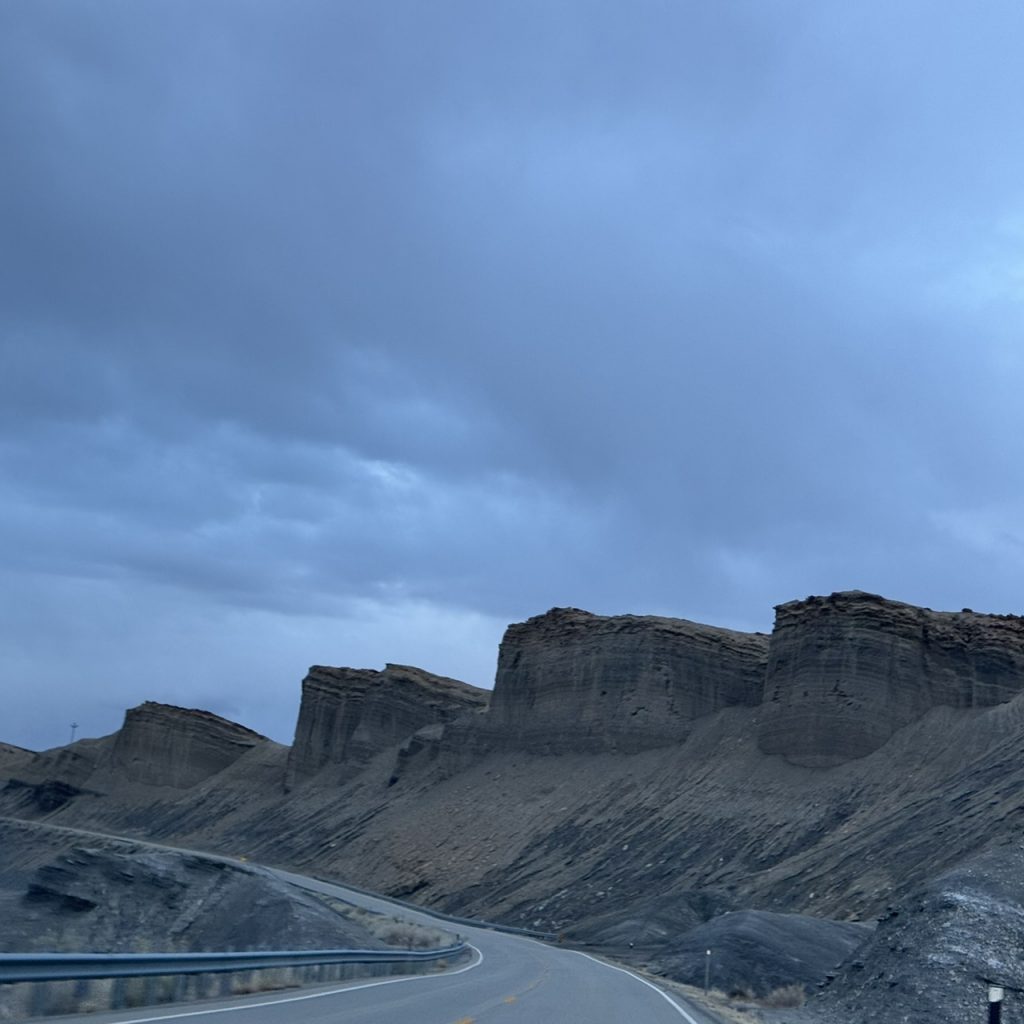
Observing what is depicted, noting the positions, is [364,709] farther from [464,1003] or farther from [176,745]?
[464,1003]

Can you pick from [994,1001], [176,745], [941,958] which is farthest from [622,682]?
[994,1001]

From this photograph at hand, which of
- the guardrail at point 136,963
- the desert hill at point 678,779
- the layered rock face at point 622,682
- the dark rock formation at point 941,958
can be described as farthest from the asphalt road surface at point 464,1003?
the layered rock face at point 622,682

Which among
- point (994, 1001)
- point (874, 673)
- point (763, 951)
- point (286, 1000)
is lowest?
point (286, 1000)

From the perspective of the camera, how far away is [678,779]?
72.1 meters

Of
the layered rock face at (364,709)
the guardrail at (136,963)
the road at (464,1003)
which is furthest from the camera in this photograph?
the layered rock face at (364,709)

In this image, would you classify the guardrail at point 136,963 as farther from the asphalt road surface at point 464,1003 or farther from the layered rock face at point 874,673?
the layered rock face at point 874,673

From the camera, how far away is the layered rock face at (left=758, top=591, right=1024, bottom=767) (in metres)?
66.3

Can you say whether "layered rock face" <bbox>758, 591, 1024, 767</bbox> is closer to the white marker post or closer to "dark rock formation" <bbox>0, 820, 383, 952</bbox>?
"dark rock formation" <bbox>0, 820, 383, 952</bbox>

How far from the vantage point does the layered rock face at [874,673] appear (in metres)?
66.3

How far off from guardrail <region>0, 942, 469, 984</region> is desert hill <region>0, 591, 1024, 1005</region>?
1694 centimetres

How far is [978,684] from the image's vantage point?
66.6 metres

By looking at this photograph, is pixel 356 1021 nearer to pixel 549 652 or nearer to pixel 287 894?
pixel 287 894

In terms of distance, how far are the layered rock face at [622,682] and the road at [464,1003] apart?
163 ft

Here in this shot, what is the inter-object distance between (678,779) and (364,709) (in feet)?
140
